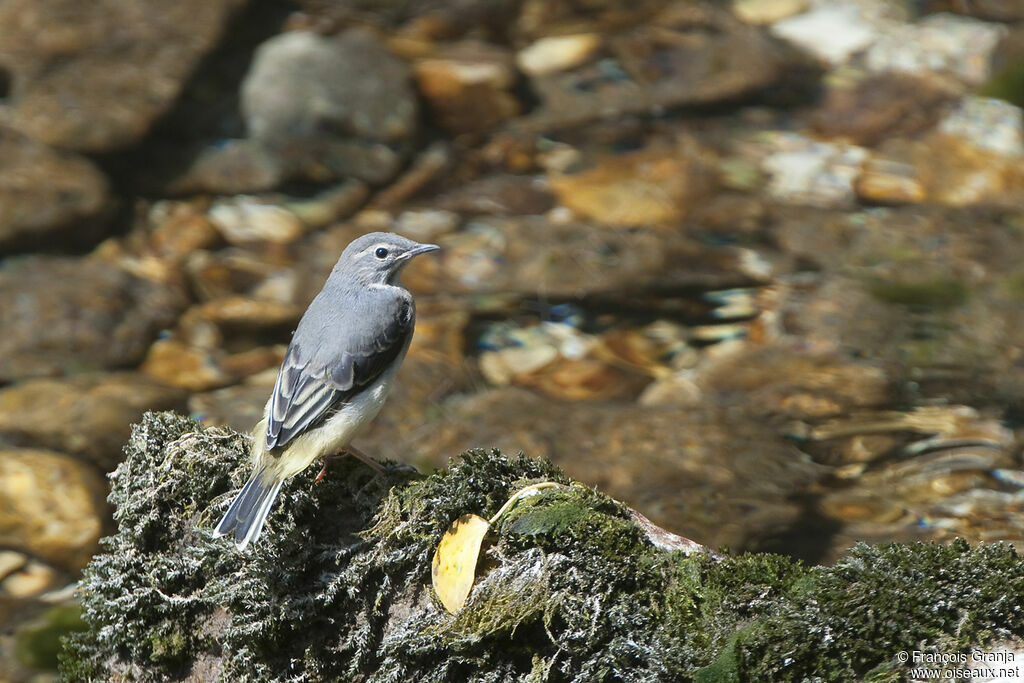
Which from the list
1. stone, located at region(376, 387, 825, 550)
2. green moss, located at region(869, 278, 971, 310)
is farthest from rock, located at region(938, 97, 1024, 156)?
stone, located at region(376, 387, 825, 550)

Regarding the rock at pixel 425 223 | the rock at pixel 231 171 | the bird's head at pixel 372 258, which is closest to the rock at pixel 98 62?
the rock at pixel 231 171

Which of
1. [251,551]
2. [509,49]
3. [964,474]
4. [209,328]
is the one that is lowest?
[964,474]

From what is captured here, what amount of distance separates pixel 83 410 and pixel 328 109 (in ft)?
A: 16.2

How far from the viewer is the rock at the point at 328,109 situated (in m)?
11.8

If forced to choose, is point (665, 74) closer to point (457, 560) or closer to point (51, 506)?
point (51, 506)

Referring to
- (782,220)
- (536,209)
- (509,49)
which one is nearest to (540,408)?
(536,209)

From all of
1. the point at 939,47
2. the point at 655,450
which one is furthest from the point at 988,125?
the point at 655,450

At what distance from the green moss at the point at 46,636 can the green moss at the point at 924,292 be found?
25.2 feet

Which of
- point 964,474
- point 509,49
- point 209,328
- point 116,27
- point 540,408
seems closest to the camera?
point 964,474

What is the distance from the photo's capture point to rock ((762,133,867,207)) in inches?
451

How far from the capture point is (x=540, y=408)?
8.98 meters

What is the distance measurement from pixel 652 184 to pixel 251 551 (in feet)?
27.9

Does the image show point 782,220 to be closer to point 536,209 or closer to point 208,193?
point 536,209

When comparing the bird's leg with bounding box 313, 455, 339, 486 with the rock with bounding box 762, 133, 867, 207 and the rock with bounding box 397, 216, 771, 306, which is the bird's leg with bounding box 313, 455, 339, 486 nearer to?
the rock with bounding box 397, 216, 771, 306
